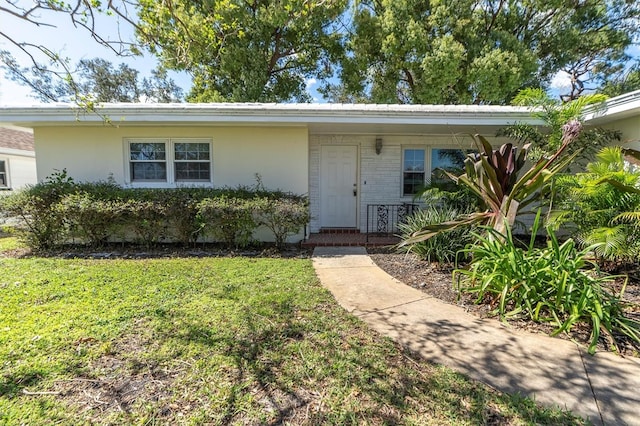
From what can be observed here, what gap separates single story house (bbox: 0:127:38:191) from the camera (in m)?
12.7

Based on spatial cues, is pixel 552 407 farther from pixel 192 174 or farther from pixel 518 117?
pixel 192 174

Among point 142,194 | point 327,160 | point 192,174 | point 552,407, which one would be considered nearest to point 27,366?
point 552,407

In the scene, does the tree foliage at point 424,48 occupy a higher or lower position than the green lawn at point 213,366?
higher

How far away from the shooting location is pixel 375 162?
26.1 feet

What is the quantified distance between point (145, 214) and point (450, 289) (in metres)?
5.53

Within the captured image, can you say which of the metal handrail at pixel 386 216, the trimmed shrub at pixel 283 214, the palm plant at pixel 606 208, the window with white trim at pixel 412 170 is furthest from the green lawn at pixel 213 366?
the window with white trim at pixel 412 170

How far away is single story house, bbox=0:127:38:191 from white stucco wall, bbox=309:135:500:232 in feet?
39.8

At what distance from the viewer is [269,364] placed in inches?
95.3

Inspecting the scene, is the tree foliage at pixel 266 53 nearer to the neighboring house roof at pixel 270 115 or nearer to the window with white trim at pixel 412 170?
the neighboring house roof at pixel 270 115

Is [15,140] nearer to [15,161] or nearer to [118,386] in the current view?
[15,161]

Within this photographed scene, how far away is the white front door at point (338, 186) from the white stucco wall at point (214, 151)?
1190mm

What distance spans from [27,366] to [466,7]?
16.1 m

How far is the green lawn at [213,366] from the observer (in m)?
1.94

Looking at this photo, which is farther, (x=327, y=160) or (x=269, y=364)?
(x=327, y=160)
